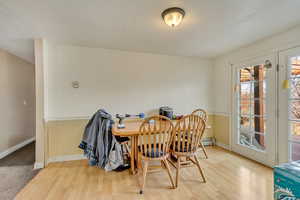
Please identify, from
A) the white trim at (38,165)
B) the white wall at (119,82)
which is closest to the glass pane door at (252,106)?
the white wall at (119,82)

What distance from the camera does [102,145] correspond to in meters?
2.27

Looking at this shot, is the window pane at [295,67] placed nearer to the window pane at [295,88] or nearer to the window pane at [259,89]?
the window pane at [295,88]

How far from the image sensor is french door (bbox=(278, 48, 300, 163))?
2.14 meters

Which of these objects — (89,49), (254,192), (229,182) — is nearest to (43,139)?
(89,49)

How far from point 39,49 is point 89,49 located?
31.9 inches

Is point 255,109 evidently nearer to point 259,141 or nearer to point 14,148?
point 259,141

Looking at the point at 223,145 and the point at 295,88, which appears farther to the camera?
the point at 223,145

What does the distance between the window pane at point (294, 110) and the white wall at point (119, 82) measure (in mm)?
1637

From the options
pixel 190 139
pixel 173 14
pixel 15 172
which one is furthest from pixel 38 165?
pixel 173 14

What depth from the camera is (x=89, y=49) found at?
2.90 metres

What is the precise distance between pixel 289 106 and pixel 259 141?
0.84m

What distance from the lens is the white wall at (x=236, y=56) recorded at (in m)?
2.21

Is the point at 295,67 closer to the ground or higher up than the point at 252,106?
higher up

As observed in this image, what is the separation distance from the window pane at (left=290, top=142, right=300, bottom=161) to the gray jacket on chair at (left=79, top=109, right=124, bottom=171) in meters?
2.62
